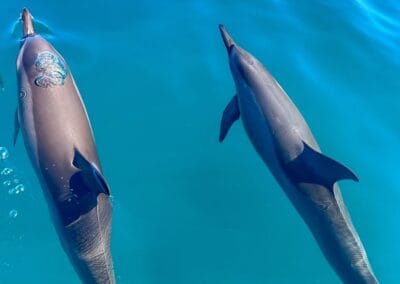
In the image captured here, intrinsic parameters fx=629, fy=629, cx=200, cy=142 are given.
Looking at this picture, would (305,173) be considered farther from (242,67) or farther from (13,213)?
(13,213)

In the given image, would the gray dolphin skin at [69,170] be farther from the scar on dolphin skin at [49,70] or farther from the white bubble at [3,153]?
the white bubble at [3,153]

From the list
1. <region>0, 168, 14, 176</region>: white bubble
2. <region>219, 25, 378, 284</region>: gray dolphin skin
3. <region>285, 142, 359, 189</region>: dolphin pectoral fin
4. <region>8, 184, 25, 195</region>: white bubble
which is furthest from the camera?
<region>0, 168, 14, 176</region>: white bubble

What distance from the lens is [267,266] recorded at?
8.34 m

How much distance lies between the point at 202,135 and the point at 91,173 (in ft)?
10.5

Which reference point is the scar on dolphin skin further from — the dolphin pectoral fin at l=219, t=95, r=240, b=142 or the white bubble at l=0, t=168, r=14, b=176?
the dolphin pectoral fin at l=219, t=95, r=240, b=142

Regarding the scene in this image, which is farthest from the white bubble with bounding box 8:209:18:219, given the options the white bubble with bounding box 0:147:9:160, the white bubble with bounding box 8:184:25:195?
the white bubble with bounding box 0:147:9:160

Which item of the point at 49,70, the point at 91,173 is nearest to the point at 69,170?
the point at 91,173

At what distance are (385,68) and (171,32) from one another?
381 cm

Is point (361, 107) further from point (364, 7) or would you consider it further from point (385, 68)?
point (364, 7)

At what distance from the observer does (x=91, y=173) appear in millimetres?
6508

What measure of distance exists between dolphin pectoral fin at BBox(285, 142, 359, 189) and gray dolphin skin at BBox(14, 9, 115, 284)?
2.19 metres

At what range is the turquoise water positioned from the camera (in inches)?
328

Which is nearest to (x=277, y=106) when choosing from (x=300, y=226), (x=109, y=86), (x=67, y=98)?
(x=300, y=226)

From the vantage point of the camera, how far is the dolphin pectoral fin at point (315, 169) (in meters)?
6.82
